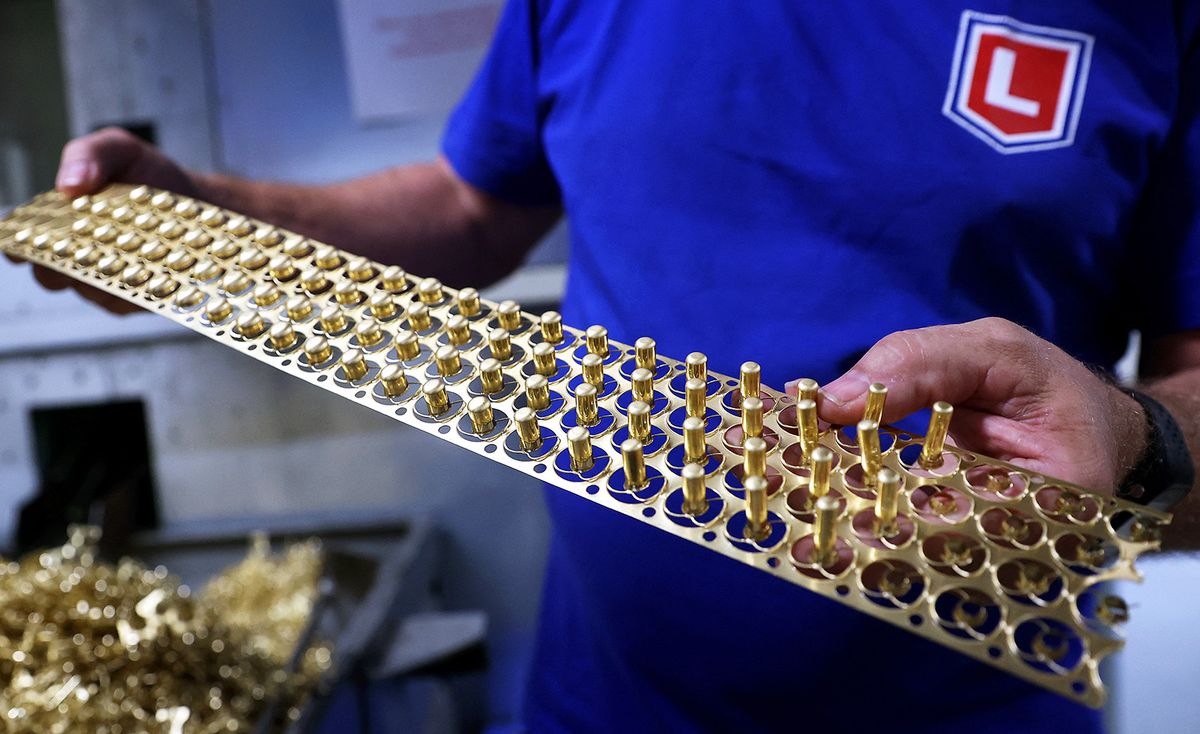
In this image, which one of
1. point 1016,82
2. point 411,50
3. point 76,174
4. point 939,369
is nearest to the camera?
point 939,369

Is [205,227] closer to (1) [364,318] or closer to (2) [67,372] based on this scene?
(1) [364,318]

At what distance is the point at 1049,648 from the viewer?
13.0 inches

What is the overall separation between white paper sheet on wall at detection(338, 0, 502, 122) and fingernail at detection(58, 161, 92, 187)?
1.90ft

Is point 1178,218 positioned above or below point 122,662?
above

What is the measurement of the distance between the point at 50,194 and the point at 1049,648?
750 millimetres

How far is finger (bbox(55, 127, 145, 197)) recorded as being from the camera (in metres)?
0.65

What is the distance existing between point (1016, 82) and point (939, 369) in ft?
0.86

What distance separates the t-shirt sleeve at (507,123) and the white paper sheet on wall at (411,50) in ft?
1.41

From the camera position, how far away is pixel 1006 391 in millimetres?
368

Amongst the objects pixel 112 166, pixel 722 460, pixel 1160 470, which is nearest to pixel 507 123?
pixel 112 166

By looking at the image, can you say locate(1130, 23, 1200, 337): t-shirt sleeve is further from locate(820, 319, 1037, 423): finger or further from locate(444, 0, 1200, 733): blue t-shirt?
locate(820, 319, 1037, 423): finger

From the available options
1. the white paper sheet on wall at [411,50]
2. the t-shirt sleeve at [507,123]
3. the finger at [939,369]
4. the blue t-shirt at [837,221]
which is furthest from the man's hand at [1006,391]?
the white paper sheet on wall at [411,50]

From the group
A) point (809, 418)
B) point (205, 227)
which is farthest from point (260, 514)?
point (809, 418)

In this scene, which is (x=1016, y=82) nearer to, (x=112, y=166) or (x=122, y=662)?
(x=112, y=166)
